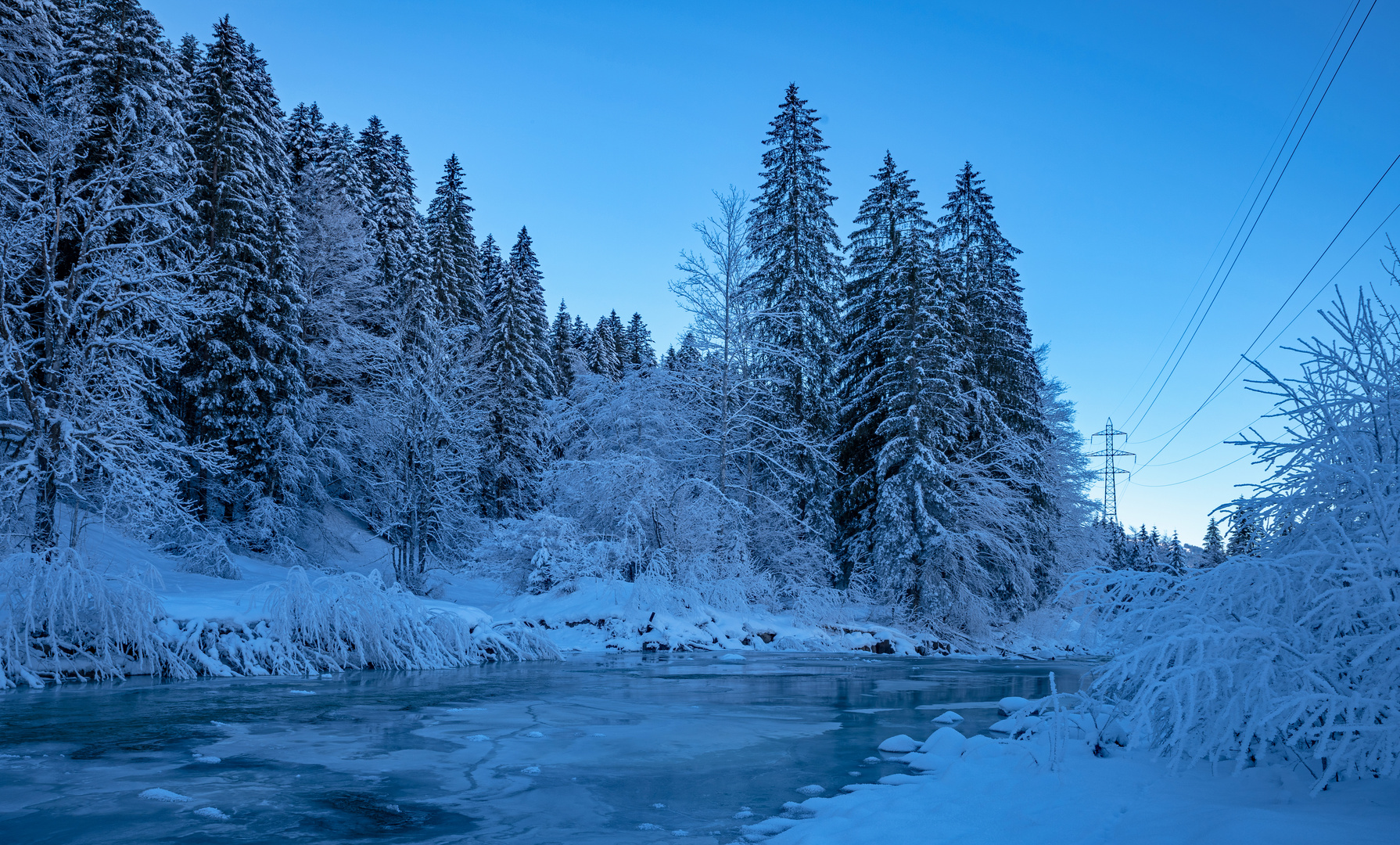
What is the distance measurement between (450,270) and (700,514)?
62.5ft

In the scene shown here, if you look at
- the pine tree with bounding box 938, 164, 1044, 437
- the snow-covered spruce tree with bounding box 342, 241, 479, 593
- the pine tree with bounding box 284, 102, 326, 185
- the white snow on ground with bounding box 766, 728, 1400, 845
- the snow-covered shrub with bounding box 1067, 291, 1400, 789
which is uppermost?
the pine tree with bounding box 284, 102, 326, 185

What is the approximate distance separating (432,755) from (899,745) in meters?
4.12

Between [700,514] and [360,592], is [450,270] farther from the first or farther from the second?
[360,592]

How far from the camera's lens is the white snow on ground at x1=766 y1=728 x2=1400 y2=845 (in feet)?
12.1

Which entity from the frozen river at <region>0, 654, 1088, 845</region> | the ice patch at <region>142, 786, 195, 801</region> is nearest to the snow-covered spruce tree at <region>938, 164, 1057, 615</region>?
the frozen river at <region>0, 654, 1088, 845</region>

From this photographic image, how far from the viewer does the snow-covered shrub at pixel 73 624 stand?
10156 mm

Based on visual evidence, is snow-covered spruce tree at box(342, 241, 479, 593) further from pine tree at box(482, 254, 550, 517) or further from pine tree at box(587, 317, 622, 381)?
pine tree at box(587, 317, 622, 381)

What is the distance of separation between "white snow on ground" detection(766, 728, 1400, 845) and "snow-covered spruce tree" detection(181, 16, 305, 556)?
22.4 meters

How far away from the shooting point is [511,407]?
34.6 m

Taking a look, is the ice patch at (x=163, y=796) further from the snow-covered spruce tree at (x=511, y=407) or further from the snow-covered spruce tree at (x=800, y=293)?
the snow-covered spruce tree at (x=511, y=407)

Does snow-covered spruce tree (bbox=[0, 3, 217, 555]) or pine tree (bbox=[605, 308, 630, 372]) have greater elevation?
pine tree (bbox=[605, 308, 630, 372])

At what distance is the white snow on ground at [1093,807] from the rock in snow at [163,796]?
11.7 ft

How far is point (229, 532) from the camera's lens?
2333 centimetres

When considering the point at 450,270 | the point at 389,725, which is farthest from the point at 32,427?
the point at 450,270
